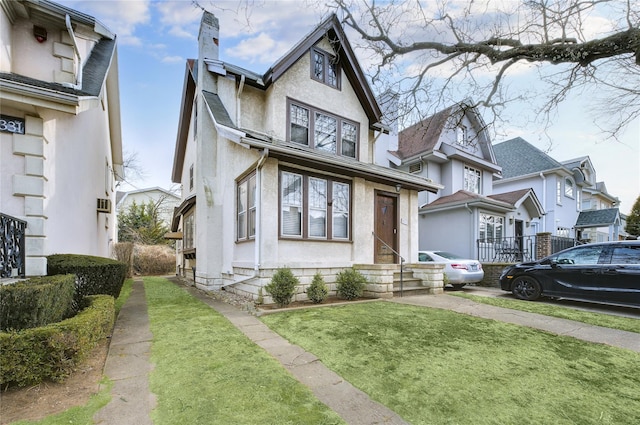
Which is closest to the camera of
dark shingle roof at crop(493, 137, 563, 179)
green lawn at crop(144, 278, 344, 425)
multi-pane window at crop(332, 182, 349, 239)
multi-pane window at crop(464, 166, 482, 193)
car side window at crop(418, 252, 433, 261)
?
green lawn at crop(144, 278, 344, 425)

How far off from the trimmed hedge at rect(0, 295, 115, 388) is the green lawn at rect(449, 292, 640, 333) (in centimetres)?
851

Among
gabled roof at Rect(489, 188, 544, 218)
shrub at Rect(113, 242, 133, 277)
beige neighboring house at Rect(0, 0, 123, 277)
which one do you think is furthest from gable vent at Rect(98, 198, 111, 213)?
gabled roof at Rect(489, 188, 544, 218)

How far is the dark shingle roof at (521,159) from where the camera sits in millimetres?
20969

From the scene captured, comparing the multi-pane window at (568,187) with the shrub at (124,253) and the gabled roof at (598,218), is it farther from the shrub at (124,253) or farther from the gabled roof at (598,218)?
the shrub at (124,253)

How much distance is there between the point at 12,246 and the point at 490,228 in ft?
58.3

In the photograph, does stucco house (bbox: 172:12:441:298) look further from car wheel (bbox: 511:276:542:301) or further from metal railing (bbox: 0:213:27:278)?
metal railing (bbox: 0:213:27:278)

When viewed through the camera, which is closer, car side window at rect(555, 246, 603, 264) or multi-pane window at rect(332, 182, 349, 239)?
car side window at rect(555, 246, 603, 264)

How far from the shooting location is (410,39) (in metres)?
9.12

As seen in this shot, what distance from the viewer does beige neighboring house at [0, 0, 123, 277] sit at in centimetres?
507

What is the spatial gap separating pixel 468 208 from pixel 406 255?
550cm

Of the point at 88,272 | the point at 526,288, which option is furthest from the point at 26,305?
the point at 526,288

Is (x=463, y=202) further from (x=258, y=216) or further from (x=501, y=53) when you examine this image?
(x=258, y=216)

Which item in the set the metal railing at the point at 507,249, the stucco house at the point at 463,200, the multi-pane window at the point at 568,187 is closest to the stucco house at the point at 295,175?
the stucco house at the point at 463,200

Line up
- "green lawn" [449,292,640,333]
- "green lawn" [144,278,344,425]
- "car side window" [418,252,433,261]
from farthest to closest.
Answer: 1. "car side window" [418,252,433,261]
2. "green lawn" [449,292,640,333]
3. "green lawn" [144,278,344,425]
